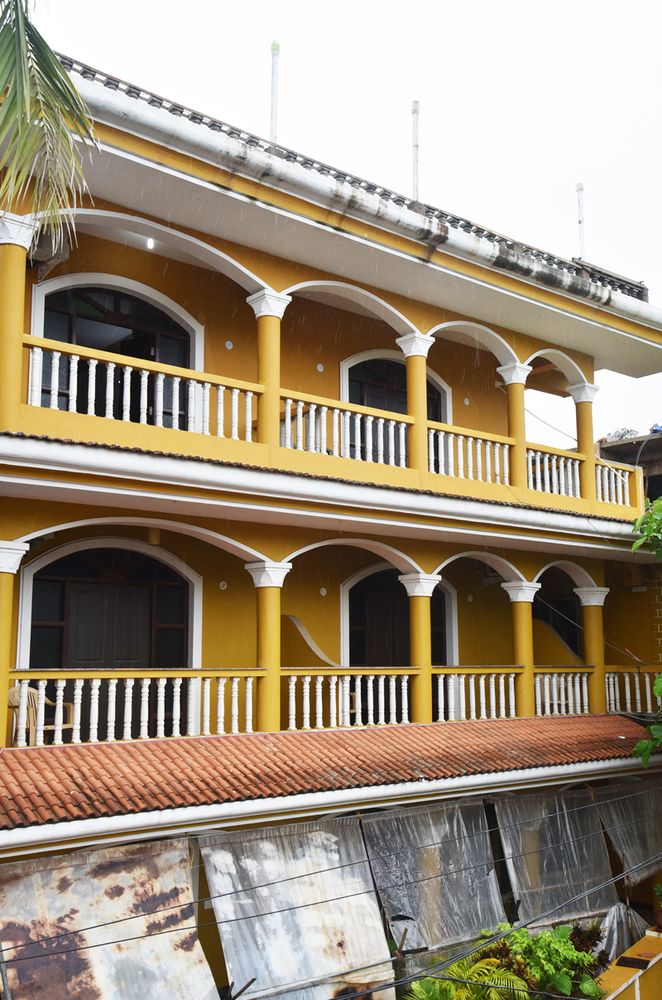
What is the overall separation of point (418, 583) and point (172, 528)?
3.07 m

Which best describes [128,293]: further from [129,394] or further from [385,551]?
[385,551]

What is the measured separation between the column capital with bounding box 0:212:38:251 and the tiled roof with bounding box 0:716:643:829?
3997mm

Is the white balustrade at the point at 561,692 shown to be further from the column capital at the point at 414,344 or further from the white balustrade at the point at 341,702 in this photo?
the column capital at the point at 414,344

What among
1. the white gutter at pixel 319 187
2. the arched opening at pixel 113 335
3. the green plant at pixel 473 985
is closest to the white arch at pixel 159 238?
the arched opening at pixel 113 335

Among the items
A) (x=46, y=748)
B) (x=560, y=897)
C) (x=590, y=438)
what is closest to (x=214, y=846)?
(x=46, y=748)

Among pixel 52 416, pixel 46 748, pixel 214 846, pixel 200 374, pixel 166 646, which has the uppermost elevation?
pixel 200 374

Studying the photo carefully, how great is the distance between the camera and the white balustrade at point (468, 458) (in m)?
11.1

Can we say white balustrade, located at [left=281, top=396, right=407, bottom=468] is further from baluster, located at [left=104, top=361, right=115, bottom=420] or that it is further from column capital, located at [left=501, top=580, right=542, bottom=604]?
column capital, located at [left=501, top=580, right=542, bottom=604]

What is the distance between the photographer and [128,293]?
10.2 meters

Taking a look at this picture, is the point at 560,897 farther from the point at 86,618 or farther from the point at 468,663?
the point at 86,618

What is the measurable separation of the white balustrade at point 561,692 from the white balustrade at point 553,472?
86.0 inches

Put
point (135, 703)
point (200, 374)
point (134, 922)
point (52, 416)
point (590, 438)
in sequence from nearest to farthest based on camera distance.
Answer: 1. point (134, 922)
2. point (52, 416)
3. point (200, 374)
4. point (135, 703)
5. point (590, 438)

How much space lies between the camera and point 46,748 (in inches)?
308

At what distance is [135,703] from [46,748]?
2789 millimetres
